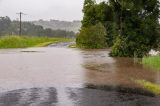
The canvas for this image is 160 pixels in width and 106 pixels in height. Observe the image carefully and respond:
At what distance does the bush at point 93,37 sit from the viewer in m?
54.6

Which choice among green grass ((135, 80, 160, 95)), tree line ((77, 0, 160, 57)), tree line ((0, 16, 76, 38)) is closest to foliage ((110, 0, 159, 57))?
tree line ((77, 0, 160, 57))

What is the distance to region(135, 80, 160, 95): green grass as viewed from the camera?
1329cm

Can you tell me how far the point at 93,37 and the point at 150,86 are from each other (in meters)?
41.0

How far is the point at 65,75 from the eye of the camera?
58.2 ft

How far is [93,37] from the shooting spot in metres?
54.9

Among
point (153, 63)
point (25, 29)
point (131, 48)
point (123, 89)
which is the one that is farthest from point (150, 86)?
point (25, 29)

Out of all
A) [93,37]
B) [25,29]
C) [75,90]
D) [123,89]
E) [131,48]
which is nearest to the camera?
[75,90]

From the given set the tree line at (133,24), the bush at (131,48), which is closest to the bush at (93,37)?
the tree line at (133,24)

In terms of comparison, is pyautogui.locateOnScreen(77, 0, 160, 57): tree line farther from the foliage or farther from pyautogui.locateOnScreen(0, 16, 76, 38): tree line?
pyautogui.locateOnScreen(0, 16, 76, 38): tree line

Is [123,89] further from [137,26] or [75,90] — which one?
[137,26]

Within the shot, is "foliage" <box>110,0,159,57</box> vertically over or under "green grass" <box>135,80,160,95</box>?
over

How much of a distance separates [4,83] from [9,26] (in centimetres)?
14794

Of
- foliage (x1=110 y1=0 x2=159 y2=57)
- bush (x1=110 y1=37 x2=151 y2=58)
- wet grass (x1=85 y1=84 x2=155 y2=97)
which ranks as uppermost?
foliage (x1=110 y1=0 x2=159 y2=57)

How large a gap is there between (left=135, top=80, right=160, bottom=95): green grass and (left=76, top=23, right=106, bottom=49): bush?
129 ft
